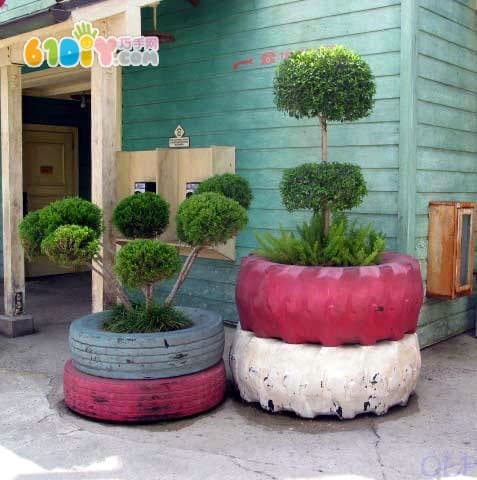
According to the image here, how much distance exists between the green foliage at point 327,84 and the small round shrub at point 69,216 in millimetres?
1555

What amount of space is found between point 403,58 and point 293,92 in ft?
3.89

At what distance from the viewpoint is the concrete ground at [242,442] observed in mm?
3531

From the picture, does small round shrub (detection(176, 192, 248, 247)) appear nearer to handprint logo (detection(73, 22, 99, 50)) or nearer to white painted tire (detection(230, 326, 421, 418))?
white painted tire (detection(230, 326, 421, 418))

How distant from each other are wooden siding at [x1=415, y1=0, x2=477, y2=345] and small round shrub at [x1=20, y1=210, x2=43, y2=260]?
2950 millimetres

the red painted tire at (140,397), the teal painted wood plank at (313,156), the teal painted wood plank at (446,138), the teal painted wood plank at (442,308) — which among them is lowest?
the red painted tire at (140,397)

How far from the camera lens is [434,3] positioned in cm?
559

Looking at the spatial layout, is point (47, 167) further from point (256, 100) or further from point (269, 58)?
point (269, 58)

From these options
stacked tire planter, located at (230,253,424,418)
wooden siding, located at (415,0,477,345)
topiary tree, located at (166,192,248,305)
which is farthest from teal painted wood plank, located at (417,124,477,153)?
topiary tree, located at (166,192,248,305)

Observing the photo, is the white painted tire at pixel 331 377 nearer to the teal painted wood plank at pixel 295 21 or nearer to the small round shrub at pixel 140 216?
the small round shrub at pixel 140 216

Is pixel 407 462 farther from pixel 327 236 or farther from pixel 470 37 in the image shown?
pixel 470 37

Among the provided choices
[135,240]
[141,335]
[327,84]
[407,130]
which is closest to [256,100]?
[407,130]

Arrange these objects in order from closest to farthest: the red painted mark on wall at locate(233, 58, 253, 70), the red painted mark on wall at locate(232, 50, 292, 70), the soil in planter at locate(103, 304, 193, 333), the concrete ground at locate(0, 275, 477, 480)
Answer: the concrete ground at locate(0, 275, 477, 480), the soil in planter at locate(103, 304, 193, 333), the red painted mark on wall at locate(232, 50, 292, 70), the red painted mark on wall at locate(233, 58, 253, 70)

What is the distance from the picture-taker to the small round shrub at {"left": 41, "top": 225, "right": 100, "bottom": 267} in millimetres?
4145

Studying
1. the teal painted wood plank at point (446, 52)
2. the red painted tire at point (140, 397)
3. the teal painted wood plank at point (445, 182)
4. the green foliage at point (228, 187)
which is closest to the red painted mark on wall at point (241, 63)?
the teal painted wood plank at point (446, 52)
